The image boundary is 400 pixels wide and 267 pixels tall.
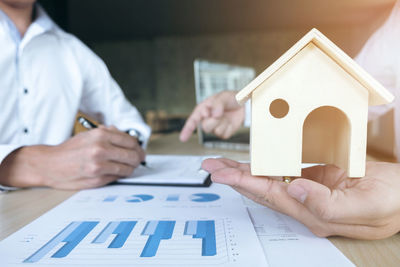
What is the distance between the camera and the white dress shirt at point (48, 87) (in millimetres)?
1168

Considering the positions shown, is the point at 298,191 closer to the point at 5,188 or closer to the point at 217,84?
the point at 5,188

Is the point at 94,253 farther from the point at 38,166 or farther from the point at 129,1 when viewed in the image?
the point at 129,1

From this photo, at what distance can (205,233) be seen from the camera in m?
0.46

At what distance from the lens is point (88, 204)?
0.61 meters

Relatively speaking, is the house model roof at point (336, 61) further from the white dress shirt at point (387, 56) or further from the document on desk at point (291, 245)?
the white dress shirt at point (387, 56)

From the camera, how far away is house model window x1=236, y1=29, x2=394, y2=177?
44cm

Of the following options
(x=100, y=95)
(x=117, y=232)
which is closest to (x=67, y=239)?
(x=117, y=232)

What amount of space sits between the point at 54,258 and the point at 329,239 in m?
0.37

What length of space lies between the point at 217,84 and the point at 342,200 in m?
1.26

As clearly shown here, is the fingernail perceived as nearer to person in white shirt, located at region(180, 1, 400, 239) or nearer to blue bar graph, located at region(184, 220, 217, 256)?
person in white shirt, located at region(180, 1, 400, 239)

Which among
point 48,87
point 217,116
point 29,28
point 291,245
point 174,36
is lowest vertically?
point 291,245

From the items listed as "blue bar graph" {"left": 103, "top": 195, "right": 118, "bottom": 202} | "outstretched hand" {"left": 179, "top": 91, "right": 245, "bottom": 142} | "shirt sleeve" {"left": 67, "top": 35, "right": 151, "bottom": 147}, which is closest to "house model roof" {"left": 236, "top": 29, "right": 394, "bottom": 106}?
"blue bar graph" {"left": 103, "top": 195, "right": 118, "bottom": 202}

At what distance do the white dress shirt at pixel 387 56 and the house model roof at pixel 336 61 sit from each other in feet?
1.34

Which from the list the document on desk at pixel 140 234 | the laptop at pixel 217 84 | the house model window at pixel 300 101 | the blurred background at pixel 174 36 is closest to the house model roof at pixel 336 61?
the house model window at pixel 300 101
